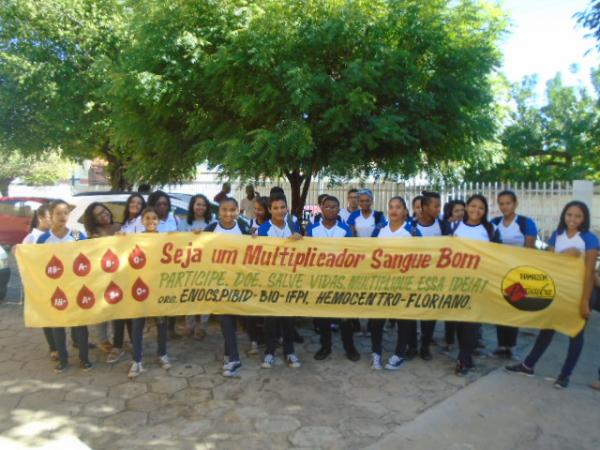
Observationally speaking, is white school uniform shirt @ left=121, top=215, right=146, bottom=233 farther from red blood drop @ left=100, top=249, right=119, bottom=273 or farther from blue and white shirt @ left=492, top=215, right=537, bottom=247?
blue and white shirt @ left=492, top=215, right=537, bottom=247

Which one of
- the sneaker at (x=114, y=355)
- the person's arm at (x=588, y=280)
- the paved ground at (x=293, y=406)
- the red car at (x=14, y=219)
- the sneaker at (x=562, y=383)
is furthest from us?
the red car at (x=14, y=219)

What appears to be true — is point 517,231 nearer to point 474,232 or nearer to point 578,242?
point 474,232

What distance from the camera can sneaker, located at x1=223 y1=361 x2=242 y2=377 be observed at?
4.87 meters

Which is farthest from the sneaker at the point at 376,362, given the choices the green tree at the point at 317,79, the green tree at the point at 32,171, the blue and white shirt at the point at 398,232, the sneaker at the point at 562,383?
the green tree at the point at 32,171

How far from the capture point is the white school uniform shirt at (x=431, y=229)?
5301 millimetres

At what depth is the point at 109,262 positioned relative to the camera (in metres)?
4.93

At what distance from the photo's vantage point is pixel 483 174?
68.1ft

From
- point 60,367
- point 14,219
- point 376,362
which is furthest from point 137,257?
point 14,219

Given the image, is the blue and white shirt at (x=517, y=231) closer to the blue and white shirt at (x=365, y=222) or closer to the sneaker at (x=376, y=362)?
the blue and white shirt at (x=365, y=222)

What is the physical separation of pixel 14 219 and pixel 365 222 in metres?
12.1

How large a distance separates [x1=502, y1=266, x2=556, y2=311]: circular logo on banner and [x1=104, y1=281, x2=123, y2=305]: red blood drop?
3.77 metres

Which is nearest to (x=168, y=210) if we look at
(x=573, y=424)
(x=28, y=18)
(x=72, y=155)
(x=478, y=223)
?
(x=478, y=223)

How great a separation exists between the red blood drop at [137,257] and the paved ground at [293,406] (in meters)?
1.06

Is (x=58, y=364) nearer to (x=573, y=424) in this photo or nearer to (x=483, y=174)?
(x=573, y=424)
